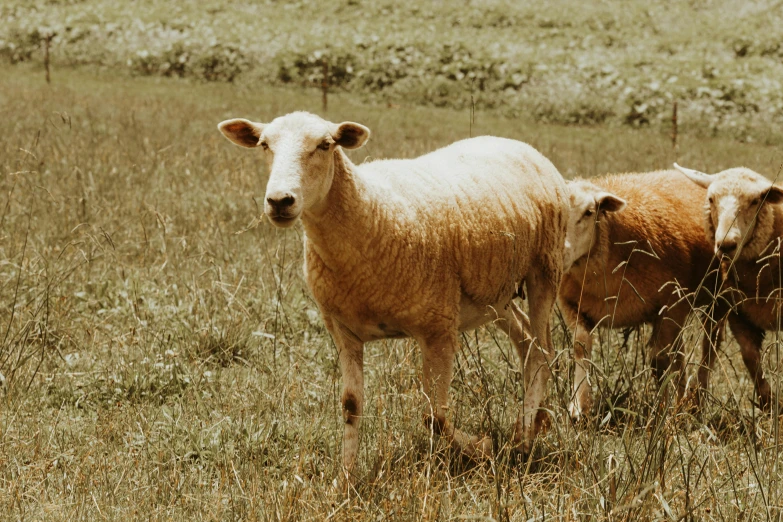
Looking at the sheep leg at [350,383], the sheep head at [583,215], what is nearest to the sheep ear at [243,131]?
the sheep leg at [350,383]

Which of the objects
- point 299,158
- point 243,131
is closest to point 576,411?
point 299,158

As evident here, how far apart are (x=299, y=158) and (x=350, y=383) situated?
3.99 ft

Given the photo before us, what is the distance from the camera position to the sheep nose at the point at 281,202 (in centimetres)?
362

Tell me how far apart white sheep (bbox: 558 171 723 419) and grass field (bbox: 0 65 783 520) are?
0.31m

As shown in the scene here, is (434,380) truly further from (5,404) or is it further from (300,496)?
(5,404)

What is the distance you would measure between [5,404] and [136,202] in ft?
12.6

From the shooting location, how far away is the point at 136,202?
815 cm

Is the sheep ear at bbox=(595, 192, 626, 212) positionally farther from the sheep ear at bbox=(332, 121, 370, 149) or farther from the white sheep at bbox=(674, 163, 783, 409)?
the sheep ear at bbox=(332, 121, 370, 149)

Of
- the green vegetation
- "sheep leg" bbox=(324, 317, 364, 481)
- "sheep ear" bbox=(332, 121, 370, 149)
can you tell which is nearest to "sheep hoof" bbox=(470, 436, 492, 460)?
"sheep leg" bbox=(324, 317, 364, 481)

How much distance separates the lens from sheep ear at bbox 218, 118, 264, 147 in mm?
4254

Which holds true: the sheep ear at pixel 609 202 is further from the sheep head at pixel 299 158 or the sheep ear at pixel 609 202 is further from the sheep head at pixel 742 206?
the sheep head at pixel 299 158

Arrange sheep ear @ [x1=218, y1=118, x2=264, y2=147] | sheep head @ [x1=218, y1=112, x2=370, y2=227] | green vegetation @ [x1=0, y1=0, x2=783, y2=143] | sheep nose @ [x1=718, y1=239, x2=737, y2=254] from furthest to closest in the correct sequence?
1. green vegetation @ [x1=0, y1=0, x2=783, y2=143]
2. sheep nose @ [x1=718, y1=239, x2=737, y2=254]
3. sheep ear @ [x1=218, y1=118, x2=264, y2=147]
4. sheep head @ [x1=218, y1=112, x2=370, y2=227]

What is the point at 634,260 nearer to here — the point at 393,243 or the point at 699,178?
the point at 699,178

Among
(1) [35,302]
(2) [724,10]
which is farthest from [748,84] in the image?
(1) [35,302]
